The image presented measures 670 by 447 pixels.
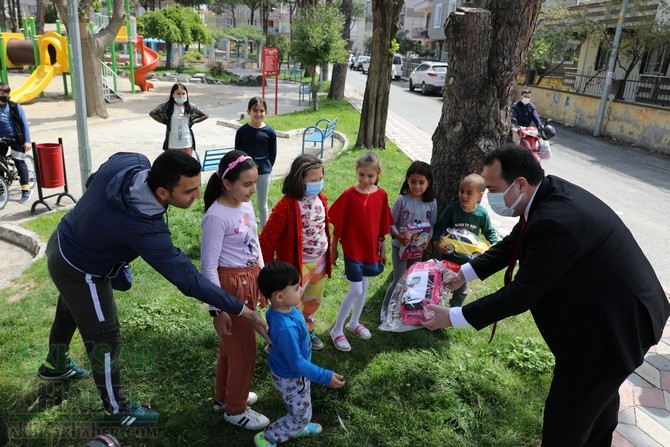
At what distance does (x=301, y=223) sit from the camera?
3.61 meters

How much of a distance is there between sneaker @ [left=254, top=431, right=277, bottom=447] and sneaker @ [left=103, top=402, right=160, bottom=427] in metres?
0.67

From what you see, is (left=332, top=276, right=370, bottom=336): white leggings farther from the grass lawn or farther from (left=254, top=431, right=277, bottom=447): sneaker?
(left=254, top=431, right=277, bottom=447): sneaker

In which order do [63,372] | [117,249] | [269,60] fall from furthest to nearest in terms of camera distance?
[269,60] → [63,372] → [117,249]

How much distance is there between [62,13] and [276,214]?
14374mm

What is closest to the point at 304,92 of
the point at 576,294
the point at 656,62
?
the point at 656,62

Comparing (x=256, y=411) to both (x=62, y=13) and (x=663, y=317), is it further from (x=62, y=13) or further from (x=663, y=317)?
(x=62, y=13)

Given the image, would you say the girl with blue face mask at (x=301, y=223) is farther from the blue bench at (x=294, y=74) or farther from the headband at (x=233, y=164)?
the blue bench at (x=294, y=74)

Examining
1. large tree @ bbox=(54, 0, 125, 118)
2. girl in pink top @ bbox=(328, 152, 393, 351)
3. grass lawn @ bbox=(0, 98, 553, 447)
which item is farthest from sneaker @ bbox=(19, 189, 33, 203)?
large tree @ bbox=(54, 0, 125, 118)

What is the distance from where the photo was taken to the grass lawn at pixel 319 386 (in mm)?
3154

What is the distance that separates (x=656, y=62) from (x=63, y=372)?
23.2 meters

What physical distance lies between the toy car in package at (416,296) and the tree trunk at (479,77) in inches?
57.9

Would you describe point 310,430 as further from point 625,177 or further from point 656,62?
point 656,62

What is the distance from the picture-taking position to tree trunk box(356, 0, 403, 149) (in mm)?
10914

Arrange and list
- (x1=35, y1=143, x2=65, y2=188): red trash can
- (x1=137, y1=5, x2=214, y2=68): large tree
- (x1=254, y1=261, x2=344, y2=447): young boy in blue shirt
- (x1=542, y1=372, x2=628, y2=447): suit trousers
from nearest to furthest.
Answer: (x1=542, y1=372, x2=628, y2=447): suit trousers
(x1=254, y1=261, x2=344, y2=447): young boy in blue shirt
(x1=35, y1=143, x2=65, y2=188): red trash can
(x1=137, y1=5, x2=214, y2=68): large tree
